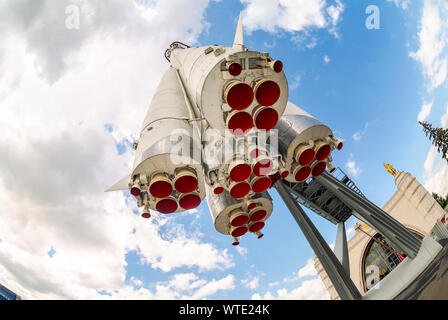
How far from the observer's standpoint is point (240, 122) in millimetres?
4203

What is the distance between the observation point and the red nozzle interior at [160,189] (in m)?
3.94

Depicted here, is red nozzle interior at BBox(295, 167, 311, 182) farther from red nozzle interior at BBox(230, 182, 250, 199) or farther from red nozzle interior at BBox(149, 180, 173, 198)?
red nozzle interior at BBox(149, 180, 173, 198)

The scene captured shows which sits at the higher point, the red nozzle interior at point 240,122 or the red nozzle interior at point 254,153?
the red nozzle interior at point 240,122

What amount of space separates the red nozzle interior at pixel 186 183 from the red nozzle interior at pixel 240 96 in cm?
161

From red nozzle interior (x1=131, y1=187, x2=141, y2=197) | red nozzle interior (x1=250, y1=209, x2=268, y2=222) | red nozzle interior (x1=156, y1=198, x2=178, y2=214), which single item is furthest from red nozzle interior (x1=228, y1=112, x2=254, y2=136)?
red nozzle interior (x1=250, y1=209, x2=268, y2=222)

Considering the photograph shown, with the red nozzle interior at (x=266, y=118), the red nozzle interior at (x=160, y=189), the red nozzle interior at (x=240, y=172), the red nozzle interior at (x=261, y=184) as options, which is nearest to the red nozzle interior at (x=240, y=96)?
the red nozzle interior at (x=266, y=118)

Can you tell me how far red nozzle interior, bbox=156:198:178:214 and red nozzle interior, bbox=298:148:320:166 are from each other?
326cm

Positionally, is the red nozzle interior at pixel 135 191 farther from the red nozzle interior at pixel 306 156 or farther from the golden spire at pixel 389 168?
the golden spire at pixel 389 168

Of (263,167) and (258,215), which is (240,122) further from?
(258,215)

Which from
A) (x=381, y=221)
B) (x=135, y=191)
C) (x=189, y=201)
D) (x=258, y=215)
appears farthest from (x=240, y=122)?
(x=381, y=221)

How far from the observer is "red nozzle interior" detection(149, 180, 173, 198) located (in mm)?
3940
